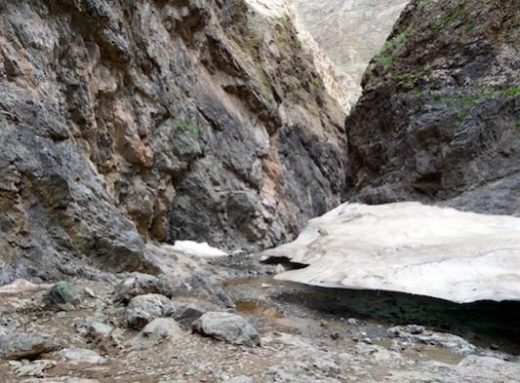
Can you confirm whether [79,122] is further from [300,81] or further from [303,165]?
[300,81]

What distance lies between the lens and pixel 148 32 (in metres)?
24.8

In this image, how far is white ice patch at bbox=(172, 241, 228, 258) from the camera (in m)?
24.1

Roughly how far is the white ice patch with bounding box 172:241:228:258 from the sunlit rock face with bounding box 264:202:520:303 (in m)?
3.91

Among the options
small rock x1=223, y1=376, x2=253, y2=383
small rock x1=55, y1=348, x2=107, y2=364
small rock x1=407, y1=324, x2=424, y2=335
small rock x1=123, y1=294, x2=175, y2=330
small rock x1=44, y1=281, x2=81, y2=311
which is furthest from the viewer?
small rock x1=407, y1=324, x2=424, y2=335

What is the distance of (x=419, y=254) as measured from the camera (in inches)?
610

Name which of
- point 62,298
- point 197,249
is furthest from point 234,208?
point 62,298

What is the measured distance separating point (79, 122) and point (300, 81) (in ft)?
109

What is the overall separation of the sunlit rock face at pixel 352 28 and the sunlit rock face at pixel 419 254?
53335mm

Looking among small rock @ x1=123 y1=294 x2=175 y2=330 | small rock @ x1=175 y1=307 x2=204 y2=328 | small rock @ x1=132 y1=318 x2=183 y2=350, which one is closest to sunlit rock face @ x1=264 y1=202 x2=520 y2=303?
small rock @ x1=175 y1=307 x2=204 y2=328

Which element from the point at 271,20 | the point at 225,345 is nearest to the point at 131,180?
the point at 225,345

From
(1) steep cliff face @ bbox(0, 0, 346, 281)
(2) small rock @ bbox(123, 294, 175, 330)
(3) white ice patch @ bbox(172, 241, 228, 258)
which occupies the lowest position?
(2) small rock @ bbox(123, 294, 175, 330)

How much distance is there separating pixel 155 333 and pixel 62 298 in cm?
238

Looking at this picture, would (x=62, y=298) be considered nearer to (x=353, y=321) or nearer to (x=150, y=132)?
(x=353, y=321)

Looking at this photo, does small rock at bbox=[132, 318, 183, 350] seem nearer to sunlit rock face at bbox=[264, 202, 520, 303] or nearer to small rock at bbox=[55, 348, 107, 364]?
small rock at bbox=[55, 348, 107, 364]
